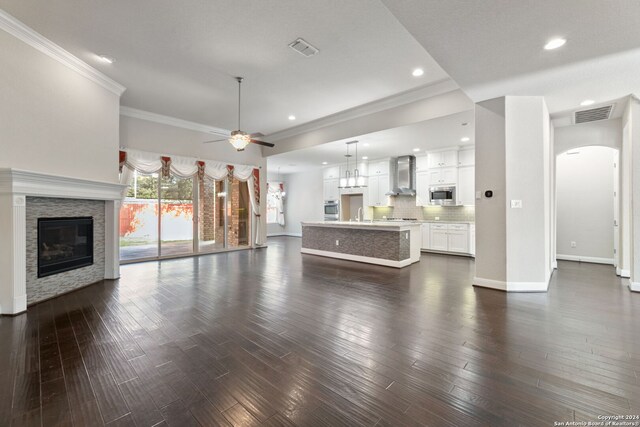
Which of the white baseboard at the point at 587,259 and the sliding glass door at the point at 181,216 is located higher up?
the sliding glass door at the point at 181,216

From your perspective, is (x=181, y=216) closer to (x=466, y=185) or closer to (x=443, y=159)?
(x=443, y=159)

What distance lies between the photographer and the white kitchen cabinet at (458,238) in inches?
282

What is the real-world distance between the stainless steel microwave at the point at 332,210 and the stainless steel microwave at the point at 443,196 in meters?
3.82

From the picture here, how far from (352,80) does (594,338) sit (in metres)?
4.50

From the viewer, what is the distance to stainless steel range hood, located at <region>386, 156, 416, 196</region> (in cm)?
855

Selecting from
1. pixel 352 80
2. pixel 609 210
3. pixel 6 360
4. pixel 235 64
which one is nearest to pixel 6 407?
pixel 6 360

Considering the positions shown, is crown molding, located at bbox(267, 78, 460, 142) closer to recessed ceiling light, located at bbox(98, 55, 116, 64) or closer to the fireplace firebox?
A: recessed ceiling light, located at bbox(98, 55, 116, 64)

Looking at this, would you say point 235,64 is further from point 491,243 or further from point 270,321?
point 491,243

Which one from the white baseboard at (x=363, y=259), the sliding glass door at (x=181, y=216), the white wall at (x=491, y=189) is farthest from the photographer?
the sliding glass door at (x=181, y=216)

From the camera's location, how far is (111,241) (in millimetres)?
4773

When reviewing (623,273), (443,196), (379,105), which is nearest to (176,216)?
(379,105)

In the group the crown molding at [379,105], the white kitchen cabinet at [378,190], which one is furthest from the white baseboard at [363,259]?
the crown molding at [379,105]

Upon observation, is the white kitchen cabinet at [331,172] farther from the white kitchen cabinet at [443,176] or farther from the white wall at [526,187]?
the white wall at [526,187]

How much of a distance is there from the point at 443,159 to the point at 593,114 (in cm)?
328
